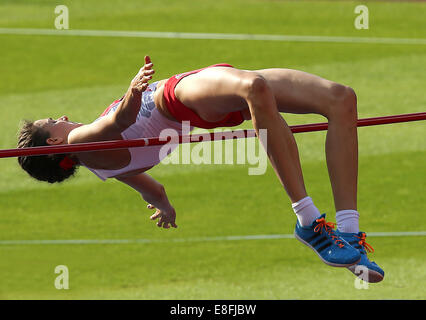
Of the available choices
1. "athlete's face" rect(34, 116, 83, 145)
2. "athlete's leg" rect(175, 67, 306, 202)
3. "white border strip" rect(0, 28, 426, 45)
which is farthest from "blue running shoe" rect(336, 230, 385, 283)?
"white border strip" rect(0, 28, 426, 45)

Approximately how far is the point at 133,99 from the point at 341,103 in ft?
3.81

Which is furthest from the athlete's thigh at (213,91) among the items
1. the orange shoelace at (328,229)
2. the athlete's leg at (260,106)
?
the orange shoelace at (328,229)

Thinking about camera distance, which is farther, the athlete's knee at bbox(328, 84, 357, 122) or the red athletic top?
the red athletic top

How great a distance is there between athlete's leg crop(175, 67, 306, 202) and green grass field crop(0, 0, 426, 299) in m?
2.27

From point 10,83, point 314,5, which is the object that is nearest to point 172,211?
point 10,83

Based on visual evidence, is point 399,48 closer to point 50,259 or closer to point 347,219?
point 50,259

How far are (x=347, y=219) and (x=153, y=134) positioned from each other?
1291 mm

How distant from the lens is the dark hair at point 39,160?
5.76 metres

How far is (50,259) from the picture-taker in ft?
26.2

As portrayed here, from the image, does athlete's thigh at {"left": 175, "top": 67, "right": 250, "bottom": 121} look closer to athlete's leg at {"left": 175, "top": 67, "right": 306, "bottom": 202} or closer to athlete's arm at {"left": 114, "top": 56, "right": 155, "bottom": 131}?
athlete's leg at {"left": 175, "top": 67, "right": 306, "bottom": 202}

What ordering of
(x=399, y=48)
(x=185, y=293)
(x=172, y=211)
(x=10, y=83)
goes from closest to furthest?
(x=172, y=211), (x=185, y=293), (x=10, y=83), (x=399, y=48)

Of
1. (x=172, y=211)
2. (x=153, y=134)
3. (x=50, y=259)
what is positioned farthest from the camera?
(x=50, y=259)

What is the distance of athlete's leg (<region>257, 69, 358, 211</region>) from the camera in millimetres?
5180

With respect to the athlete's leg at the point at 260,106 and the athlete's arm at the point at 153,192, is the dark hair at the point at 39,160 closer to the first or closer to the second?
the athlete's arm at the point at 153,192
